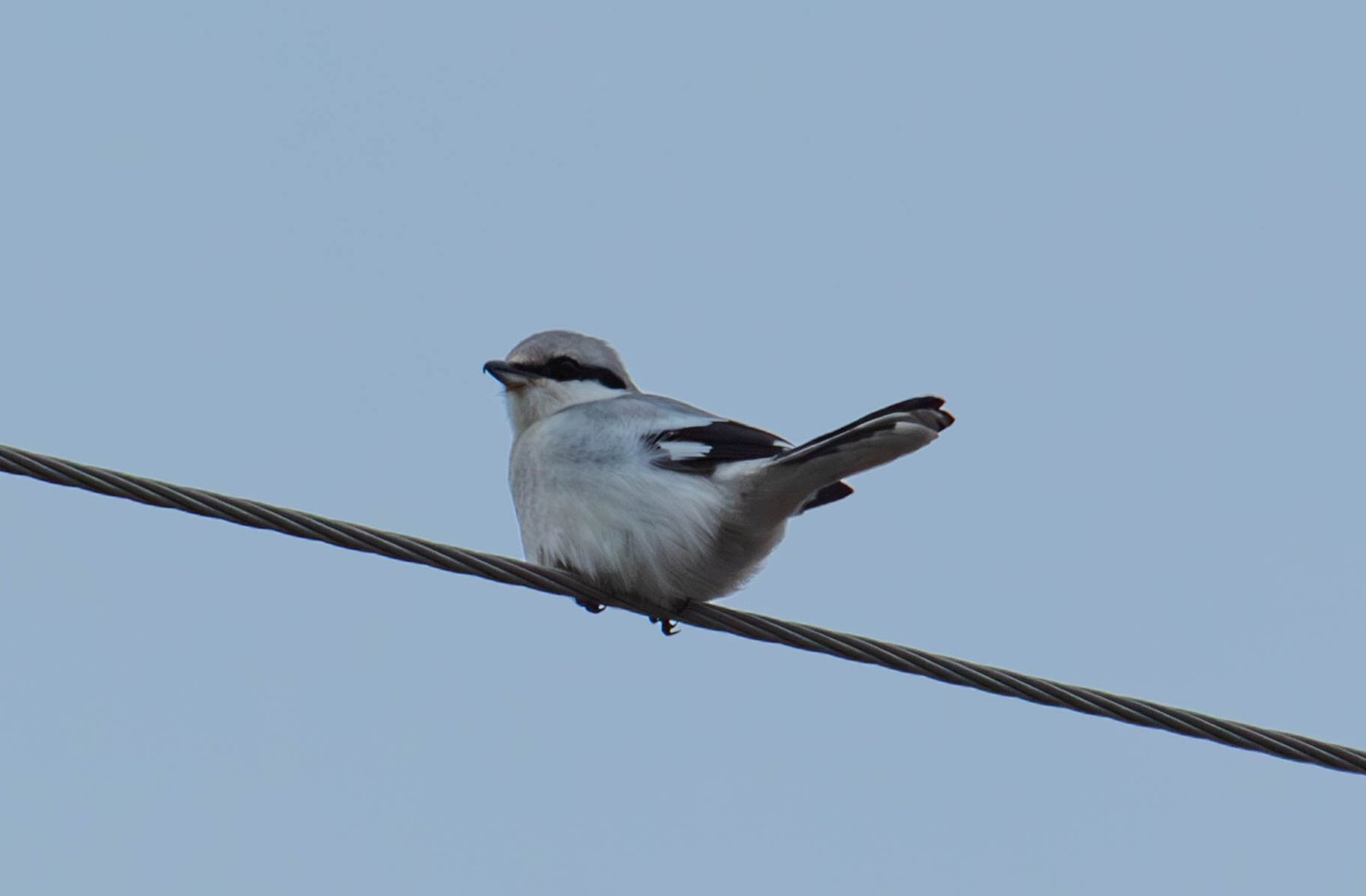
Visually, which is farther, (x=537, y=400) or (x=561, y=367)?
(x=561, y=367)

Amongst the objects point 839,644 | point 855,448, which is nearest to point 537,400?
point 855,448

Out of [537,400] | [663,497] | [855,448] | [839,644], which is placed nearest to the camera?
[839,644]

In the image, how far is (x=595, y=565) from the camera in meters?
5.41

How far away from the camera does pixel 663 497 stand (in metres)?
5.38

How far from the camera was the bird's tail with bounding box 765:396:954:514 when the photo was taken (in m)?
4.53

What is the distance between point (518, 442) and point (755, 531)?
105 centimetres

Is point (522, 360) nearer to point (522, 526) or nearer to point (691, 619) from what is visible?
point (522, 526)

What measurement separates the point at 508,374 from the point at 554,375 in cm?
18

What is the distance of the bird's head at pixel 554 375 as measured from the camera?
6.41 metres

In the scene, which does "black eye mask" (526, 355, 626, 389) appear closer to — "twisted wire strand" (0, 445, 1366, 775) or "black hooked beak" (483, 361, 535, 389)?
"black hooked beak" (483, 361, 535, 389)

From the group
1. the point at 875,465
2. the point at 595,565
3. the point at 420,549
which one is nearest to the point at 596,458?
the point at 595,565

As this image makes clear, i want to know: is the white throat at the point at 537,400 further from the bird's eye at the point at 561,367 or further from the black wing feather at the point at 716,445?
the black wing feather at the point at 716,445

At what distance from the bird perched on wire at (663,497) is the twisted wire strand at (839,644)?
1.02 m

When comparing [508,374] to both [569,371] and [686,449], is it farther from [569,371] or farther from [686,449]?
[686,449]
